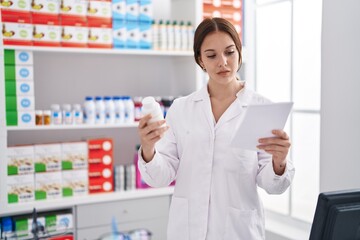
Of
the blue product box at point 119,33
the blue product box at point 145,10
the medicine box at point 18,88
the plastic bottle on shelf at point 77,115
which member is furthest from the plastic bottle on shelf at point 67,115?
the blue product box at point 145,10

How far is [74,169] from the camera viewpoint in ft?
9.96

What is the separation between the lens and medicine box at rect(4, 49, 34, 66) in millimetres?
2812

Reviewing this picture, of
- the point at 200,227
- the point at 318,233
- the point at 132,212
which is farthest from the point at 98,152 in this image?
the point at 318,233

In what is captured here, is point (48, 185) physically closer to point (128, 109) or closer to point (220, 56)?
point (128, 109)

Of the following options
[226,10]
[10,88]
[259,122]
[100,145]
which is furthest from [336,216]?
[226,10]

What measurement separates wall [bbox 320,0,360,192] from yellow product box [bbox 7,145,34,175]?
6.29ft

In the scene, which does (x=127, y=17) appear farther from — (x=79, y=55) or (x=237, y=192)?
(x=237, y=192)

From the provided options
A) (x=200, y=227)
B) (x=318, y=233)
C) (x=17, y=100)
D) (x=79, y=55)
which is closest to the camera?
(x=318, y=233)

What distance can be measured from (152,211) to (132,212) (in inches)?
6.5

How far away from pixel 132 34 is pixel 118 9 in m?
0.21

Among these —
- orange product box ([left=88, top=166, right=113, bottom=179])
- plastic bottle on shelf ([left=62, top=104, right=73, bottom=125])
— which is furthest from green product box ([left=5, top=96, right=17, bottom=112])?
orange product box ([left=88, top=166, right=113, bottom=179])

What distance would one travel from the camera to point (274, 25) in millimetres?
3484

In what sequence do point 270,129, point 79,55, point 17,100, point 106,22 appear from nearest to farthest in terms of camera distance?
point 270,129
point 17,100
point 106,22
point 79,55

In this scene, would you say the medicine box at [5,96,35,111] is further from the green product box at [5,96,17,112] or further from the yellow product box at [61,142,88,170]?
the yellow product box at [61,142,88,170]
